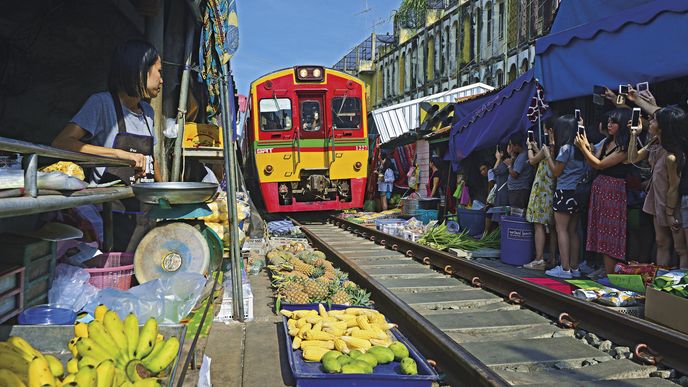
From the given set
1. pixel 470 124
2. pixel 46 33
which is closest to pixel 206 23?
pixel 46 33

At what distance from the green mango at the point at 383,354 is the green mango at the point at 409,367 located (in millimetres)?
112

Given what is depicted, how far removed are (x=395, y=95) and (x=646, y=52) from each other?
29007mm

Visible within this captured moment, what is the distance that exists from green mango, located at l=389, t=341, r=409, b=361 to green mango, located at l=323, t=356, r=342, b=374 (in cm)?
39

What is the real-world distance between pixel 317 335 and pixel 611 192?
160 inches

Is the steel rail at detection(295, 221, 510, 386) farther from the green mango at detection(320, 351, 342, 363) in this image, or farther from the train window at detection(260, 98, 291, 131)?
the train window at detection(260, 98, 291, 131)

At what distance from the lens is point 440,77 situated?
89.8 feet

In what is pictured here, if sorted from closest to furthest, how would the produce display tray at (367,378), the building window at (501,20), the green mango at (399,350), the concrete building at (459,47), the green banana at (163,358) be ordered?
the green banana at (163,358) < the produce display tray at (367,378) < the green mango at (399,350) < the concrete building at (459,47) < the building window at (501,20)

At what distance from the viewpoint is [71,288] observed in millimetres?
3166

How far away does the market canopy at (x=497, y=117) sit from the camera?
306 inches

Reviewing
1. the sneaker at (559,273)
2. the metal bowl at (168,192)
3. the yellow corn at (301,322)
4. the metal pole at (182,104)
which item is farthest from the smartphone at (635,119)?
the metal pole at (182,104)

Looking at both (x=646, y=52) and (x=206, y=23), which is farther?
(x=646, y=52)

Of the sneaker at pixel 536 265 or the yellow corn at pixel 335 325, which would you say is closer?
the yellow corn at pixel 335 325

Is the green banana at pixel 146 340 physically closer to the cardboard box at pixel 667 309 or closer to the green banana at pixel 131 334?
the green banana at pixel 131 334

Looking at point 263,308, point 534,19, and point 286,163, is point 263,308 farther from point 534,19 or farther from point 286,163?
point 534,19
